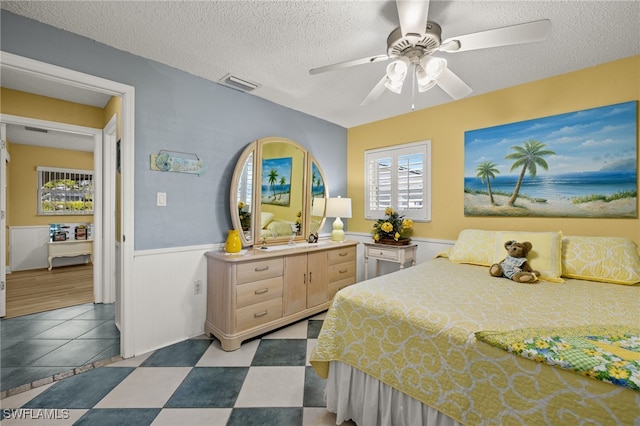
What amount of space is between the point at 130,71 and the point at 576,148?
393 cm

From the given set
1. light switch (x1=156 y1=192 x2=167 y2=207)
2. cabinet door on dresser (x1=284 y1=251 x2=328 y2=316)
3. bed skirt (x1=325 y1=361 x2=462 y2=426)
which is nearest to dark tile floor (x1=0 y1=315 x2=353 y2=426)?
bed skirt (x1=325 y1=361 x2=462 y2=426)

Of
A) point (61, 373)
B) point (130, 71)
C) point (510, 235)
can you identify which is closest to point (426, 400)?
point (510, 235)

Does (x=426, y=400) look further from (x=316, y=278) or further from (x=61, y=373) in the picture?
(x=61, y=373)

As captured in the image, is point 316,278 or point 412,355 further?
point 316,278

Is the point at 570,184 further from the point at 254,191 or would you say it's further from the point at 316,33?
the point at 254,191

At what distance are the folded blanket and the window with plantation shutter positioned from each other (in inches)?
89.8

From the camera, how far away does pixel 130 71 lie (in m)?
2.23

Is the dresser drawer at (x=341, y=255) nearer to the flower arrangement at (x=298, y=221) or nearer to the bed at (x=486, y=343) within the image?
the flower arrangement at (x=298, y=221)

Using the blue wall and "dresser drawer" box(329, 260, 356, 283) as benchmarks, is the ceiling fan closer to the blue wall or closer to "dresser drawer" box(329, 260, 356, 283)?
the blue wall

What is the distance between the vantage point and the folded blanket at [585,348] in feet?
2.77

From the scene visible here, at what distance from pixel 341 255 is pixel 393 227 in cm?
75

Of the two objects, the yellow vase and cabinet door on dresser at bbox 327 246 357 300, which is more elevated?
the yellow vase

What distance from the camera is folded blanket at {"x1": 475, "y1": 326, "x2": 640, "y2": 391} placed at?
84 centimetres

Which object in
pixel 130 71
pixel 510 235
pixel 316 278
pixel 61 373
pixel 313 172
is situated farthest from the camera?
pixel 313 172
